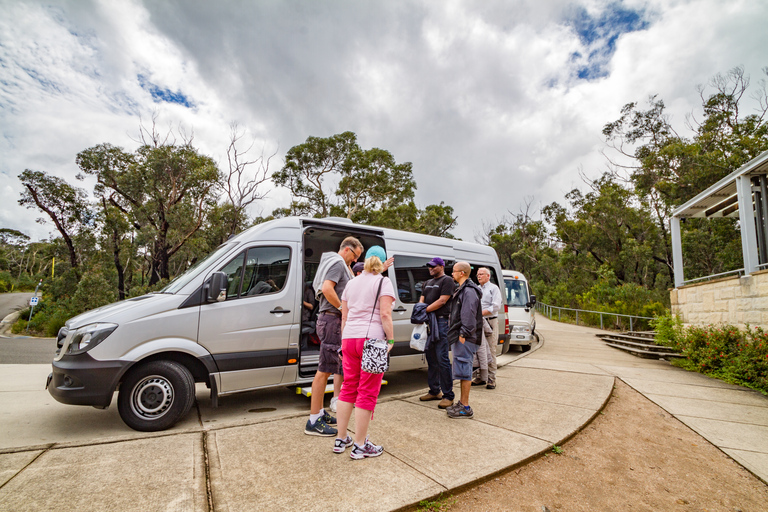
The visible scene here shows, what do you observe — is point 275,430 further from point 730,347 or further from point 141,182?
point 141,182

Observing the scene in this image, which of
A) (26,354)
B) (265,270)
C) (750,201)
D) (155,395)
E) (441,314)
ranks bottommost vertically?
(26,354)

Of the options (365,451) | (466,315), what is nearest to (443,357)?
(466,315)

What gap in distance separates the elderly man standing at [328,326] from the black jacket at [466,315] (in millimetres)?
1434

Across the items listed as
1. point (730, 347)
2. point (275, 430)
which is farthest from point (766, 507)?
point (730, 347)

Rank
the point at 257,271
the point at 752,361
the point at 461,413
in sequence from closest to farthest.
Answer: the point at 461,413
the point at 257,271
the point at 752,361

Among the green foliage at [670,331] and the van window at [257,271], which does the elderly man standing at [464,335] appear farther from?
the green foliage at [670,331]

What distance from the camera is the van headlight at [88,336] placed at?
3.67 m

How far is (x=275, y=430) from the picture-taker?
12.6 feet

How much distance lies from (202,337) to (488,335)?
4.20 metres

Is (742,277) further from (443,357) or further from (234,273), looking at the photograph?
(234,273)

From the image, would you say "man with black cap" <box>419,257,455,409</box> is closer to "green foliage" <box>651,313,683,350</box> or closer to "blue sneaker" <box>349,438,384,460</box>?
"blue sneaker" <box>349,438,384,460</box>

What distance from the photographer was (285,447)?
11.1 feet

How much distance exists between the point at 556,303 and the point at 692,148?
13542mm

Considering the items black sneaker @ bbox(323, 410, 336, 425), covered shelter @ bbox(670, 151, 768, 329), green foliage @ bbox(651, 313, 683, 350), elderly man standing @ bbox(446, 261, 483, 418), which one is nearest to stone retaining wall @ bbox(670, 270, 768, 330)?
covered shelter @ bbox(670, 151, 768, 329)
